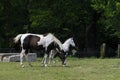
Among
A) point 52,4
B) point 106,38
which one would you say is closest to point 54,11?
point 52,4

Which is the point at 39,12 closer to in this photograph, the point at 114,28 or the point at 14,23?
the point at 14,23

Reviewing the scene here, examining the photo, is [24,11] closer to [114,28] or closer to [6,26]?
[6,26]

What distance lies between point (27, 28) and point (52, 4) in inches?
160

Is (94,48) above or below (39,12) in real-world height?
below

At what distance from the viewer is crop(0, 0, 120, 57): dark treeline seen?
164 ft

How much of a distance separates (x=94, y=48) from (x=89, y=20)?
3.35 m

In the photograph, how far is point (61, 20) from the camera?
167ft

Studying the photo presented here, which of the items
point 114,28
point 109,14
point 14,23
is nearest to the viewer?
point 109,14

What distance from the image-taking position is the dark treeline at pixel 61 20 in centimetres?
5000

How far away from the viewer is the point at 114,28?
49438 millimetres

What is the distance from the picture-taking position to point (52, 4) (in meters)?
51.3

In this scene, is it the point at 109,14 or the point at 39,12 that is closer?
the point at 109,14

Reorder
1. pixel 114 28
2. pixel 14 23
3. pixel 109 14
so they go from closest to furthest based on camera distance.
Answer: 1. pixel 109 14
2. pixel 114 28
3. pixel 14 23

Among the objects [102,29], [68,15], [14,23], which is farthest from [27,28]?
[102,29]
